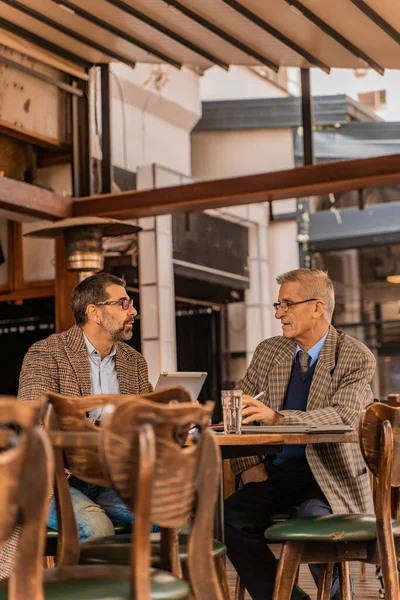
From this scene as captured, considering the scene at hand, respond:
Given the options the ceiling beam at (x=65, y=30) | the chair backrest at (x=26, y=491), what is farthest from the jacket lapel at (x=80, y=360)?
the ceiling beam at (x=65, y=30)

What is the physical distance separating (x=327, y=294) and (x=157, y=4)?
2896 mm

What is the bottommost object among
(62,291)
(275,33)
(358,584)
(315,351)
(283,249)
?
(358,584)

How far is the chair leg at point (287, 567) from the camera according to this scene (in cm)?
319

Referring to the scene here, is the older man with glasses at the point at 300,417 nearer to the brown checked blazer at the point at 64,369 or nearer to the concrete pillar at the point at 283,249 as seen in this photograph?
the brown checked blazer at the point at 64,369

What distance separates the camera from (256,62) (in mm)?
7023

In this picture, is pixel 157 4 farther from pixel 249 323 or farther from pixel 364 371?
pixel 249 323

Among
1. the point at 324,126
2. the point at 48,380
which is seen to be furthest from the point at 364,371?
the point at 324,126

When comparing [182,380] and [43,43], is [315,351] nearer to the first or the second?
[182,380]

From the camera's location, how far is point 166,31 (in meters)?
6.76

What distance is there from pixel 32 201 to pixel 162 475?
17.2ft

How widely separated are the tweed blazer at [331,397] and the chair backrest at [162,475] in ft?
4.27

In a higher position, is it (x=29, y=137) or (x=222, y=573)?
(x=29, y=137)

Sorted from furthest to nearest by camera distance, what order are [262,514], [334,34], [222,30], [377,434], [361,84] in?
[361,84]
[222,30]
[334,34]
[262,514]
[377,434]

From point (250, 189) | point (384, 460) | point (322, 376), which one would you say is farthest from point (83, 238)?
point (384, 460)
